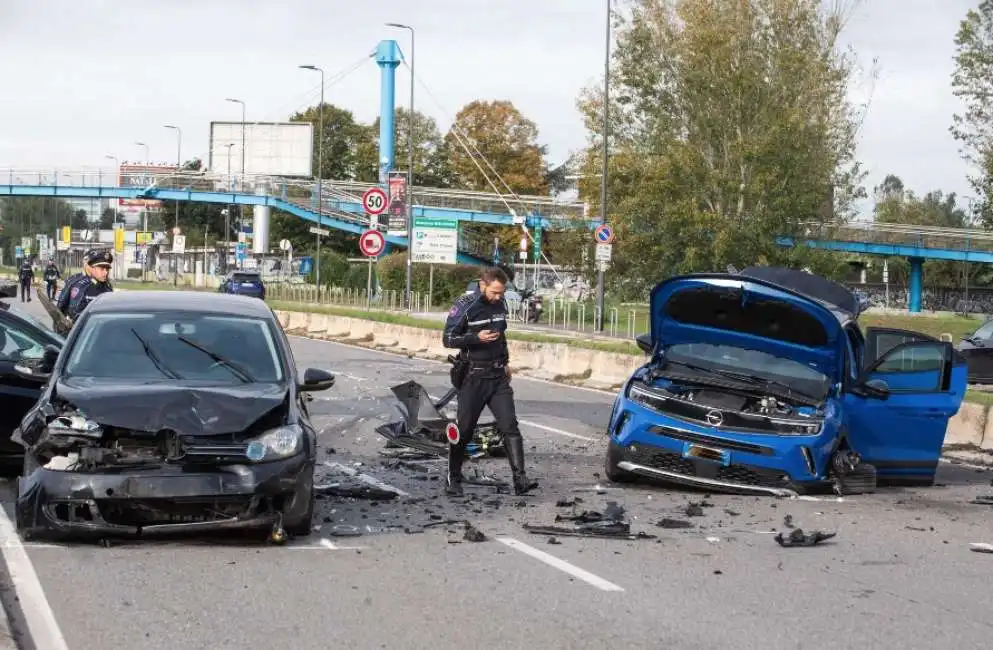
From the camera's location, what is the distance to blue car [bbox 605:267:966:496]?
35.9 ft

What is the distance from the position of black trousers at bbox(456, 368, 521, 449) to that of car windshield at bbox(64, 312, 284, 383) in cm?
198

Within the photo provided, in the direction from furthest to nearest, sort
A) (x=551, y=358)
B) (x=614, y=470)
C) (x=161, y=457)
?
(x=551, y=358) → (x=614, y=470) → (x=161, y=457)

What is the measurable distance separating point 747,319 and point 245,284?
144ft

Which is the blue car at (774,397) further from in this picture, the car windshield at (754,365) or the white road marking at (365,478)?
the white road marking at (365,478)

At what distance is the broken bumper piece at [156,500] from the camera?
802cm

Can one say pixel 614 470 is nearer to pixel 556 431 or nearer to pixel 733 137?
pixel 556 431

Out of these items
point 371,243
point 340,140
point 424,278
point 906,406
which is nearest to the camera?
point 906,406

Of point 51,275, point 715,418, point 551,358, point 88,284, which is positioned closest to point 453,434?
point 715,418

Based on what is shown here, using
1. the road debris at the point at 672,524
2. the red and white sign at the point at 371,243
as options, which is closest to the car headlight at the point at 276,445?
the road debris at the point at 672,524

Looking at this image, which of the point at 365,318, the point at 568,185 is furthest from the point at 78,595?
the point at 568,185

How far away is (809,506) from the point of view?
10828 millimetres

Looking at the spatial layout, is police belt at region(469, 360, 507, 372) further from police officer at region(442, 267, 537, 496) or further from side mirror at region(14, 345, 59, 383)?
side mirror at region(14, 345, 59, 383)

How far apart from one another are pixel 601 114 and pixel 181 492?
39.1 metres

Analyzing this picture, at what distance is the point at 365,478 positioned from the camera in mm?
11742
